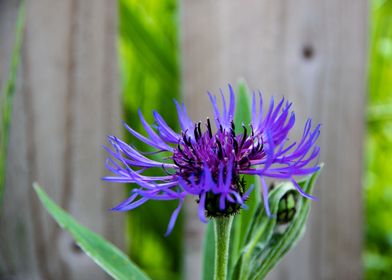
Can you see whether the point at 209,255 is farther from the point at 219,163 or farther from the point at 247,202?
the point at 219,163

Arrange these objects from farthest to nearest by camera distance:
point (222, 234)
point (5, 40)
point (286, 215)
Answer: point (5, 40)
point (286, 215)
point (222, 234)

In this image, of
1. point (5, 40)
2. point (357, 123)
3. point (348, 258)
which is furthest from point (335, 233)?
point (5, 40)

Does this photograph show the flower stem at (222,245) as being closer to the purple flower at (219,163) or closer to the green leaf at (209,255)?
the purple flower at (219,163)

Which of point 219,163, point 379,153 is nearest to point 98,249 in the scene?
point 219,163

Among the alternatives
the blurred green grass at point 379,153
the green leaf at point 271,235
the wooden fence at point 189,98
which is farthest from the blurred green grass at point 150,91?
the green leaf at point 271,235

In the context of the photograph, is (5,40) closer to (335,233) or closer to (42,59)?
(42,59)

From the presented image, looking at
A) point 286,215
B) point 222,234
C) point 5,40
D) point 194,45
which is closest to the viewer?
point 222,234
